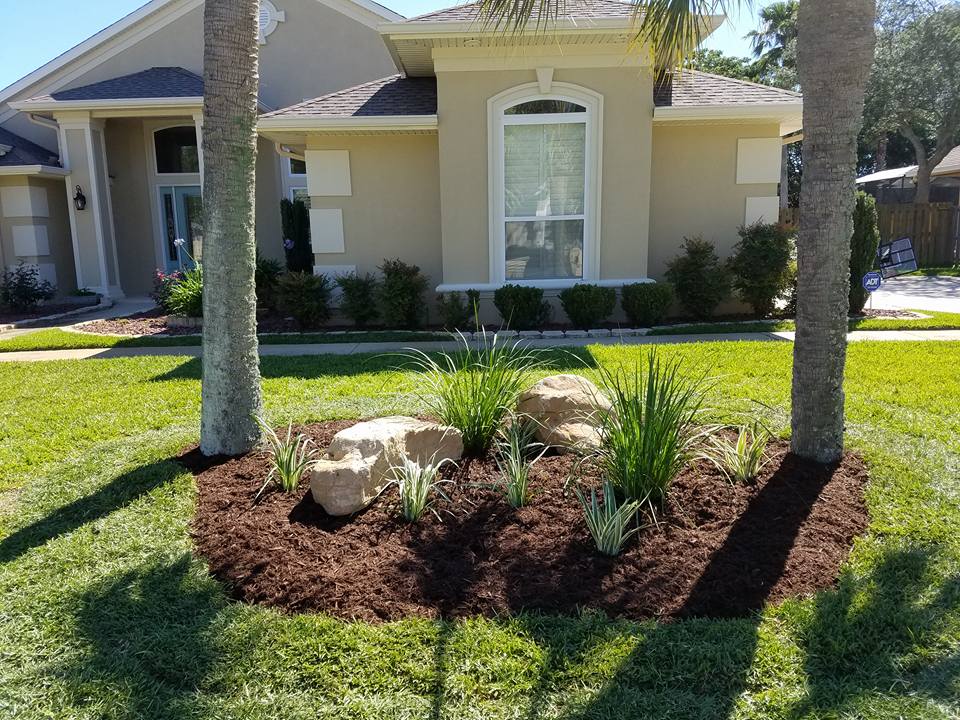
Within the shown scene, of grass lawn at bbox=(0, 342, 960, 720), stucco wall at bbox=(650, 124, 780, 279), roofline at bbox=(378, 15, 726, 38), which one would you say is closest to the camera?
grass lawn at bbox=(0, 342, 960, 720)

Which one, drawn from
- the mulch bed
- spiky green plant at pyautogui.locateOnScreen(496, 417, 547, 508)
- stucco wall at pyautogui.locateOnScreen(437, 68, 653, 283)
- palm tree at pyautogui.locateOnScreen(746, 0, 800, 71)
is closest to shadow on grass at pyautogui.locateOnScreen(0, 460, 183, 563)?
the mulch bed

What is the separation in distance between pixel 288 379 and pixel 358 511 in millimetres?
3854

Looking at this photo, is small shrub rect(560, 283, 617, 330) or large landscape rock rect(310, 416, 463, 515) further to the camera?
small shrub rect(560, 283, 617, 330)

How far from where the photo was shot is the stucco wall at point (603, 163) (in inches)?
403

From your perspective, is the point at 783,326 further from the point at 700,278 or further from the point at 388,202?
the point at 388,202

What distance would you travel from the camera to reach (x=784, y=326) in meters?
10.4

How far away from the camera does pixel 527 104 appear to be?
34.3 ft

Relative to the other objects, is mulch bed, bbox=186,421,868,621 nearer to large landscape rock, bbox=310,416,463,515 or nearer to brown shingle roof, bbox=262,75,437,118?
large landscape rock, bbox=310,416,463,515

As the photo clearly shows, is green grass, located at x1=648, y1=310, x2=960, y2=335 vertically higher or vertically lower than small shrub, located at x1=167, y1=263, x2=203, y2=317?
lower

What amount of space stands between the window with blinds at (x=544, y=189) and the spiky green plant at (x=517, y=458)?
6275mm

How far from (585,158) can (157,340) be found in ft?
22.5

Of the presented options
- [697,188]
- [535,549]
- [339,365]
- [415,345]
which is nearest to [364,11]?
[697,188]

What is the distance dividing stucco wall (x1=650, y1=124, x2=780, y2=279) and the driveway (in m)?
3.25

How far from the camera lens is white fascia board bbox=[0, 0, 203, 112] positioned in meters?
15.9
